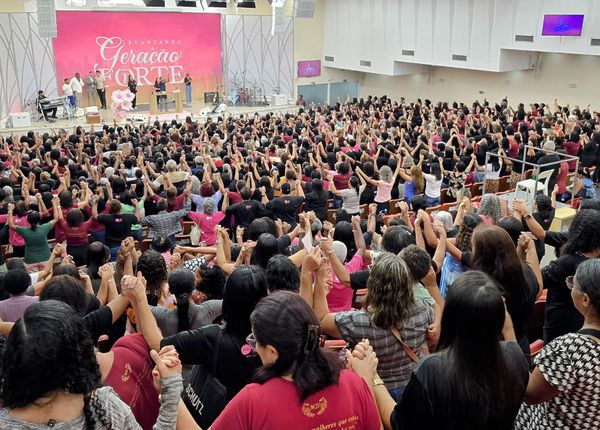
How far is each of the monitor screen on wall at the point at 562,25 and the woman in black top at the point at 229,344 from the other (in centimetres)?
1486

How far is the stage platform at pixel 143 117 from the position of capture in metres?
16.6

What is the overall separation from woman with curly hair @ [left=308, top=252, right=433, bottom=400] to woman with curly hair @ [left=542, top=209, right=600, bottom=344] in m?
1.06

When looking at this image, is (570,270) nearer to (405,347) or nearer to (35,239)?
(405,347)

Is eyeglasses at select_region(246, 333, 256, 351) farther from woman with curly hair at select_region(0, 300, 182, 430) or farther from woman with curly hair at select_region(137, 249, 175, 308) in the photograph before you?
woman with curly hair at select_region(137, 249, 175, 308)

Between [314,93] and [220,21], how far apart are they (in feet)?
15.8

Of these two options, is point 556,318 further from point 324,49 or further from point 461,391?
point 324,49

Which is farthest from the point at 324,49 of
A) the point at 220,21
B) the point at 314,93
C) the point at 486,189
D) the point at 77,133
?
the point at 486,189

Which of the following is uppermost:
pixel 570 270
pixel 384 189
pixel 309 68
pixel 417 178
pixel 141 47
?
pixel 141 47

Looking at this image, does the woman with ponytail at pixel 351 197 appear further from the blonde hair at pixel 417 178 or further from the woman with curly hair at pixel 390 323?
the woman with curly hair at pixel 390 323

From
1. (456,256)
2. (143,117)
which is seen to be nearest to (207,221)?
(456,256)

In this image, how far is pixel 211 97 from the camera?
21.4 meters

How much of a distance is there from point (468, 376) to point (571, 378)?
16.7 inches

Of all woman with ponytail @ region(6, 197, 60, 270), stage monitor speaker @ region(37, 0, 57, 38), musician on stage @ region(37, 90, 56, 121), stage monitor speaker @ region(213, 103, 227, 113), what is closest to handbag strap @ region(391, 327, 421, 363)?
woman with ponytail @ region(6, 197, 60, 270)

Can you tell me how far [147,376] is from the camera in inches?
93.7
